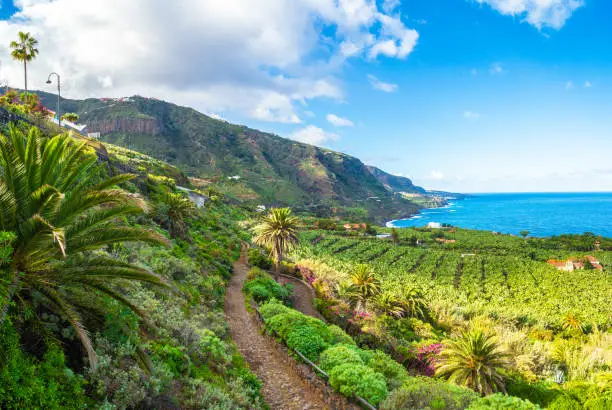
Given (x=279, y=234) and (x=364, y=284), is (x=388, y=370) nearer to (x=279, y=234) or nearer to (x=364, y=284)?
(x=364, y=284)

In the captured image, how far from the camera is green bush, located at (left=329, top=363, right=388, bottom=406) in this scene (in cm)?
1067

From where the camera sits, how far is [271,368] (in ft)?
44.9

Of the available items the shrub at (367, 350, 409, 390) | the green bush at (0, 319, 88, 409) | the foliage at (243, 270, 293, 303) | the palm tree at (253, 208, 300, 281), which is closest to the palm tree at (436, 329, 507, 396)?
the shrub at (367, 350, 409, 390)

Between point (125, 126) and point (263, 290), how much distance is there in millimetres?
194562

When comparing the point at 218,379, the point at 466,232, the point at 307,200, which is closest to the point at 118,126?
the point at 307,200

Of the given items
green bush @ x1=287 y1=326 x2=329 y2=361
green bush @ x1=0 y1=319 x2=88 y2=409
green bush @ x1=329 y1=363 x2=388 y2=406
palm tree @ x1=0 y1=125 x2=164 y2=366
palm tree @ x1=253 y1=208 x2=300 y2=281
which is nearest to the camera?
green bush @ x1=0 y1=319 x2=88 y2=409

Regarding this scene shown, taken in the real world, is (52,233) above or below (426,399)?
above

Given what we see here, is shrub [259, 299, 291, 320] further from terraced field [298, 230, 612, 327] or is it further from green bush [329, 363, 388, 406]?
terraced field [298, 230, 612, 327]

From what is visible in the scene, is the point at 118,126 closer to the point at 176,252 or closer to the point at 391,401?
the point at 176,252

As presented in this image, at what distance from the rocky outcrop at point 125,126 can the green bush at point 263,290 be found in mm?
185051

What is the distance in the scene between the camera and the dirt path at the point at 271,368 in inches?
454

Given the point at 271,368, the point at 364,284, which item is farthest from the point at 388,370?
the point at 364,284

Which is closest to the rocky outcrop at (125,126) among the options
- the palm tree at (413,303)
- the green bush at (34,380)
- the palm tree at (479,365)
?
the palm tree at (413,303)

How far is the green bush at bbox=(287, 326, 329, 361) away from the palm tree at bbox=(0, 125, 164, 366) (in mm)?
8773
